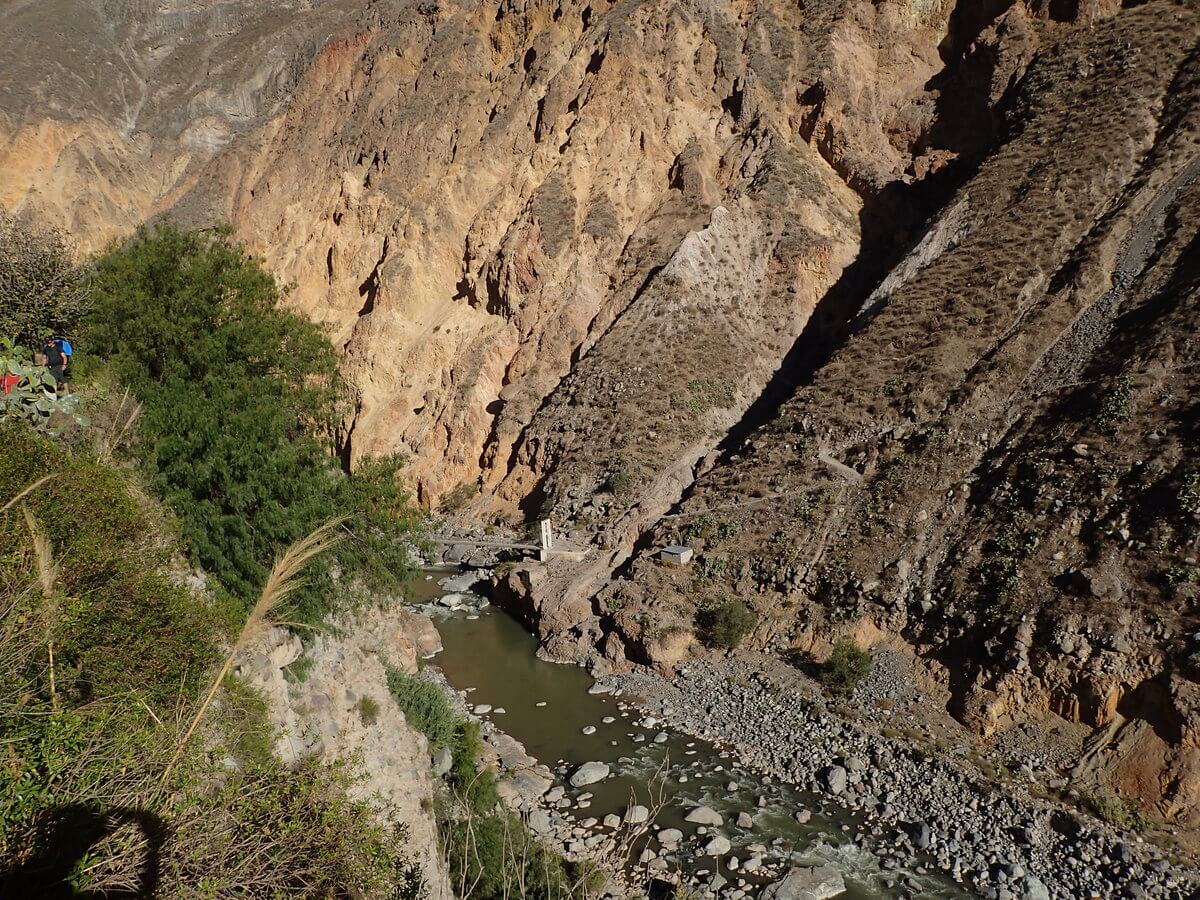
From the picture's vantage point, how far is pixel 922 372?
21562mm

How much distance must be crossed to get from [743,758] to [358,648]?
29.7 feet

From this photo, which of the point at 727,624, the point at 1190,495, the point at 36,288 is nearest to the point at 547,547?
the point at 727,624

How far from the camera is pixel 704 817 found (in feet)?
41.7

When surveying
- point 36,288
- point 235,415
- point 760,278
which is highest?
point 760,278

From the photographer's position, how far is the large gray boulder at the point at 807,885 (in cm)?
1075

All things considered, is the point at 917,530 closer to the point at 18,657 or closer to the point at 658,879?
the point at 658,879

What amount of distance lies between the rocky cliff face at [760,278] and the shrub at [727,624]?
1.65 ft

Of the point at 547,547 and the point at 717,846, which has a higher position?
the point at 547,547

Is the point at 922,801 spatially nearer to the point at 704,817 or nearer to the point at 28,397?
the point at 704,817

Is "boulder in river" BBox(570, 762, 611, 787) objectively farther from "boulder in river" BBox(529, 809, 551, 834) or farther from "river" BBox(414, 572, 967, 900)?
"boulder in river" BBox(529, 809, 551, 834)

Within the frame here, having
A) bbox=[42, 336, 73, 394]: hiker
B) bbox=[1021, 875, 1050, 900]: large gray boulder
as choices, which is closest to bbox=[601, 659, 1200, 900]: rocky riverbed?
bbox=[1021, 875, 1050, 900]: large gray boulder

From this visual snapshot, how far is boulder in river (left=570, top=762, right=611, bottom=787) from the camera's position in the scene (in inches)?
548

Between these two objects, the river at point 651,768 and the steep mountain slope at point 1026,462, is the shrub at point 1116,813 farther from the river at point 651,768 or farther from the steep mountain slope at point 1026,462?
the river at point 651,768

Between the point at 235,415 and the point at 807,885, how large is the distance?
11.5m
